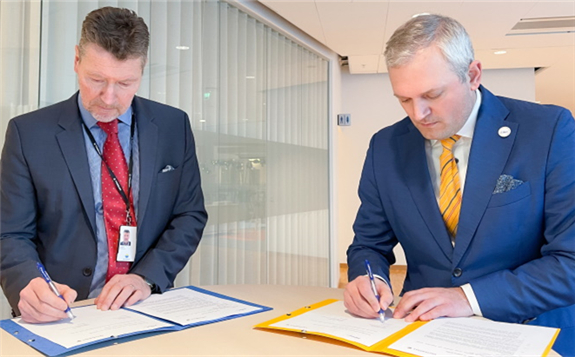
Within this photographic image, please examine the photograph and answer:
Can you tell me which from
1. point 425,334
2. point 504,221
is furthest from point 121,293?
point 504,221

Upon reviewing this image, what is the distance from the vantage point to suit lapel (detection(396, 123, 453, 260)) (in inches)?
67.8

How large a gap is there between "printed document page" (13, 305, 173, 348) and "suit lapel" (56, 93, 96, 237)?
472 millimetres

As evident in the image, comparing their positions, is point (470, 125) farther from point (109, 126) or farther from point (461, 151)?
point (109, 126)

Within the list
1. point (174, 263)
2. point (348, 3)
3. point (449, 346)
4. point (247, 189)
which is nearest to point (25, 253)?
point (174, 263)

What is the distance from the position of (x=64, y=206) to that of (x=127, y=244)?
261mm

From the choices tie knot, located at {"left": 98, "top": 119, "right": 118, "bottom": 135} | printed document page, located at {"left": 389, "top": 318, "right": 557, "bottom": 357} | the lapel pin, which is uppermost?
tie knot, located at {"left": 98, "top": 119, "right": 118, "bottom": 135}

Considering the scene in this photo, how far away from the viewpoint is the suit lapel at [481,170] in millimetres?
1654

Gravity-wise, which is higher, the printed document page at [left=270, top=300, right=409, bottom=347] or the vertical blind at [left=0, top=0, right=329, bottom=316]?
the vertical blind at [left=0, top=0, right=329, bottom=316]

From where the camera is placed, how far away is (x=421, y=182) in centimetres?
181

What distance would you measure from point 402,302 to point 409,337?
243mm

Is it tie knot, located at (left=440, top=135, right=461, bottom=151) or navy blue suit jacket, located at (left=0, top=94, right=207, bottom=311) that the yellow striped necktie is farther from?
navy blue suit jacket, located at (left=0, top=94, right=207, bottom=311)

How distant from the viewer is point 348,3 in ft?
16.5

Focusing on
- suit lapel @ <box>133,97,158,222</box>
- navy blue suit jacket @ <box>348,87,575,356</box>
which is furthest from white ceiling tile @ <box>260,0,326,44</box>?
navy blue suit jacket @ <box>348,87,575,356</box>

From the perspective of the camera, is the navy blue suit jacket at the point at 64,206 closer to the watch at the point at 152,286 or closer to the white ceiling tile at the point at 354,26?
the watch at the point at 152,286
